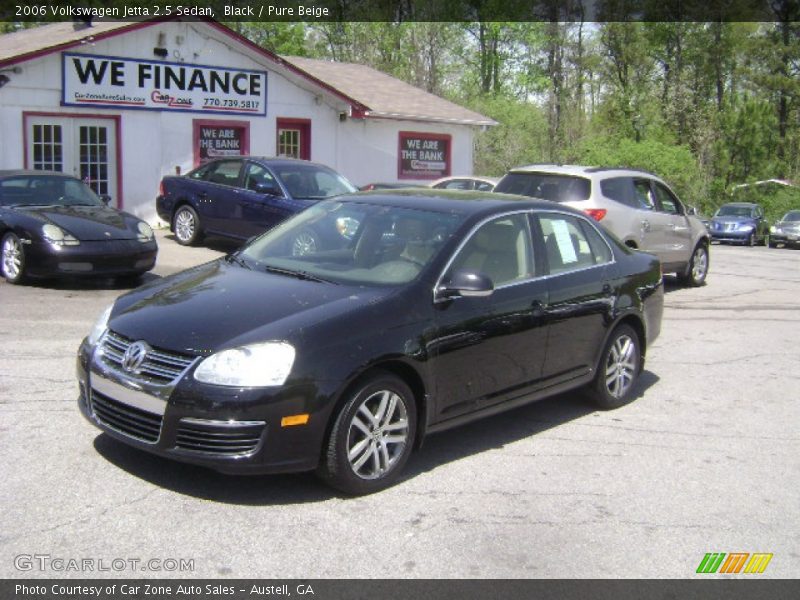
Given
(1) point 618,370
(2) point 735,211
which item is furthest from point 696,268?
(2) point 735,211

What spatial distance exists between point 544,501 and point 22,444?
3.08 meters

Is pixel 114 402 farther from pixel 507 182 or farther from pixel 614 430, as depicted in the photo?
pixel 507 182

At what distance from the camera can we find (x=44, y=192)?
39.2 feet

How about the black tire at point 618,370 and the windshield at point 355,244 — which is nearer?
the windshield at point 355,244

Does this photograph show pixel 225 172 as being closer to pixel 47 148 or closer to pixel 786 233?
pixel 47 148

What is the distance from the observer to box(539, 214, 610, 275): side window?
647cm

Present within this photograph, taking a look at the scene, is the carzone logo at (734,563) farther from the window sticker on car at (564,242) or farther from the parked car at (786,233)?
the parked car at (786,233)

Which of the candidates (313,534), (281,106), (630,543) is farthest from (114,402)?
(281,106)

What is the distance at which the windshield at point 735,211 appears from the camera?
3316 cm

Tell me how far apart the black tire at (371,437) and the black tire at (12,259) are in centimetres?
743

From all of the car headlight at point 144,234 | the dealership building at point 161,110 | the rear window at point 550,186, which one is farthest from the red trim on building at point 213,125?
the rear window at point 550,186

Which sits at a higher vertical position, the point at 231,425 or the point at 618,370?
the point at 231,425

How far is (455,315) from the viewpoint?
18.0 ft

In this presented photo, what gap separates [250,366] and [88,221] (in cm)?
746
